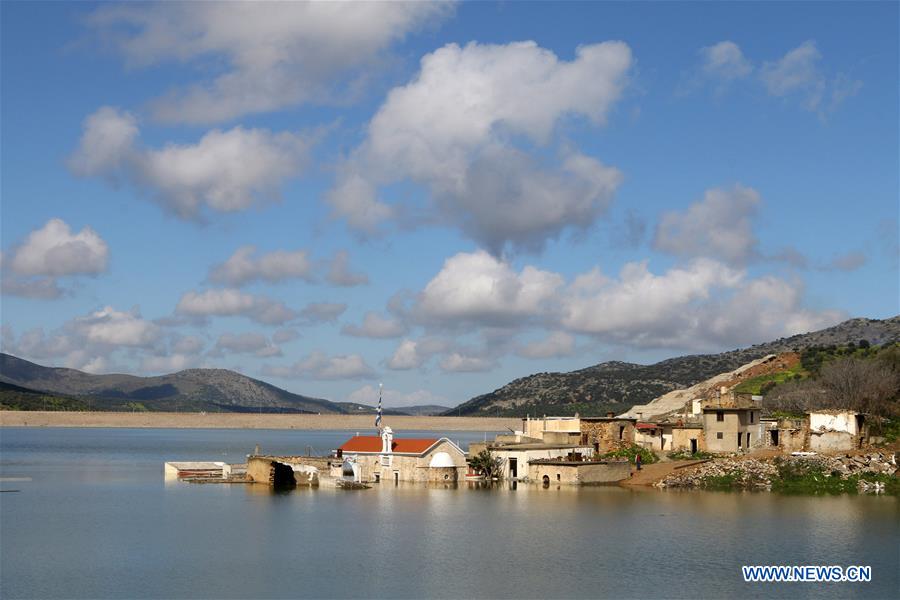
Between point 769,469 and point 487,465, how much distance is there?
2013 centimetres

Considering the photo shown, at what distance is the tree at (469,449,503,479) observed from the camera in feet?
252

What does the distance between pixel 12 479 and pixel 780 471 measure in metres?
58.1

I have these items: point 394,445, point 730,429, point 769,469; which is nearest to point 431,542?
point 394,445

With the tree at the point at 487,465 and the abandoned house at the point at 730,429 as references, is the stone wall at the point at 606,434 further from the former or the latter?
the tree at the point at 487,465

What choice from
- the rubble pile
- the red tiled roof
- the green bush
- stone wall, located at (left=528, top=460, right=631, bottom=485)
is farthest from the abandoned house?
the red tiled roof

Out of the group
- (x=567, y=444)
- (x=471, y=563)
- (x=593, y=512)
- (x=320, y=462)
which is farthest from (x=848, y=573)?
(x=320, y=462)

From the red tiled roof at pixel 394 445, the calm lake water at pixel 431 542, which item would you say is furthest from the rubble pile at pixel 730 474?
the red tiled roof at pixel 394 445

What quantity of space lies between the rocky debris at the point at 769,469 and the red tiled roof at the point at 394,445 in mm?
16773

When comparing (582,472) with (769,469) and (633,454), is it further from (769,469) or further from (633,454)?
(769,469)

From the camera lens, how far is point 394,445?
76.3m

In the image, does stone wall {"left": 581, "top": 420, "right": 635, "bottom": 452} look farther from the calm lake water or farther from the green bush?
the calm lake water

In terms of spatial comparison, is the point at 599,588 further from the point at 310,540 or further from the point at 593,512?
the point at 593,512

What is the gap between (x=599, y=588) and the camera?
37.8 meters

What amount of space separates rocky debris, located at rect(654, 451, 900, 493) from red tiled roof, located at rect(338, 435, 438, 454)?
16.8 meters
